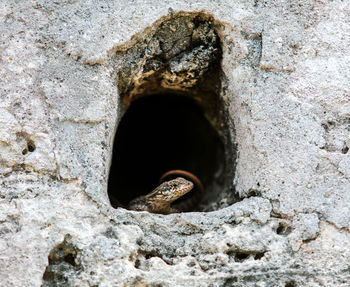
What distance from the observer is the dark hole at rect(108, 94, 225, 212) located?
10.3ft

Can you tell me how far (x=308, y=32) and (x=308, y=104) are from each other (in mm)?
317

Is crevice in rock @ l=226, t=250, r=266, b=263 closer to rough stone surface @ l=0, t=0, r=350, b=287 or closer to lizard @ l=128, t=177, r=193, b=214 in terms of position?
rough stone surface @ l=0, t=0, r=350, b=287

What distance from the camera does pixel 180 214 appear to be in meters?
2.00

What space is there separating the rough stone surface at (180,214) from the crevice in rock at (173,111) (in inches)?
2.9

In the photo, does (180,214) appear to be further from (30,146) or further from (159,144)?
(159,144)

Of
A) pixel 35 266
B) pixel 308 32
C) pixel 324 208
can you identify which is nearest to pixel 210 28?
pixel 308 32

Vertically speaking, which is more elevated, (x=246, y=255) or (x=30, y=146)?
(x=30, y=146)

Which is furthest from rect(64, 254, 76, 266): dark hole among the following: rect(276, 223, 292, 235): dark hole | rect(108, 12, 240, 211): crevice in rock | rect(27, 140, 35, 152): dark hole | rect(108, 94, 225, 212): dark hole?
rect(108, 94, 225, 212): dark hole

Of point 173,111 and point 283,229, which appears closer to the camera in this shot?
point 283,229

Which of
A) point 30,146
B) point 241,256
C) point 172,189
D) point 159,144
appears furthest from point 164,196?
point 159,144

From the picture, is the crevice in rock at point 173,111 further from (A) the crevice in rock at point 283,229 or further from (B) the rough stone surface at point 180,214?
(A) the crevice in rock at point 283,229

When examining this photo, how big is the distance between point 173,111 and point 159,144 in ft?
0.82

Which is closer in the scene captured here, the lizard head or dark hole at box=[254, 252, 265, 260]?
dark hole at box=[254, 252, 265, 260]

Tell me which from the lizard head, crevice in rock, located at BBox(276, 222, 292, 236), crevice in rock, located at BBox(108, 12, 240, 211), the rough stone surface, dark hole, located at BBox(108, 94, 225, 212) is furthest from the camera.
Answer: dark hole, located at BBox(108, 94, 225, 212)
